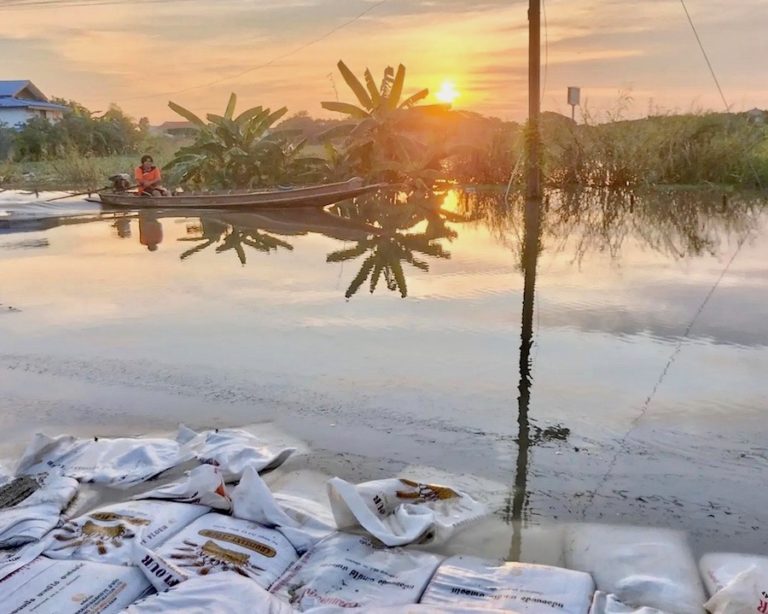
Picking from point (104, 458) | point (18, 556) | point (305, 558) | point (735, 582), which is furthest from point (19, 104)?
point (735, 582)

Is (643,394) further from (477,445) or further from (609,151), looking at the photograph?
(609,151)

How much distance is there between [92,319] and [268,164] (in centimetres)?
1170

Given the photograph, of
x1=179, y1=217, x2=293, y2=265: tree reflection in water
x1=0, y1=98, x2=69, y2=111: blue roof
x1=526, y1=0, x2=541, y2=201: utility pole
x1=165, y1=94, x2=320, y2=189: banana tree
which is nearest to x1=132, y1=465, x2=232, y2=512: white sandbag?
x1=179, y1=217, x2=293, y2=265: tree reflection in water

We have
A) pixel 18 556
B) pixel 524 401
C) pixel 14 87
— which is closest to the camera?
pixel 18 556

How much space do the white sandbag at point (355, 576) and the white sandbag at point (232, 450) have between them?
809 millimetres

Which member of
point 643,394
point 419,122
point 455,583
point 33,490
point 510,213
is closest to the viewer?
point 455,583

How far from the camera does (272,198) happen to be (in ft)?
43.1

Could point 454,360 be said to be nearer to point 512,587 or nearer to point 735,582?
point 512,587

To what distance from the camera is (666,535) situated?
2797 millimetres

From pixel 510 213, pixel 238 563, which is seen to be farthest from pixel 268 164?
pixel 238 563

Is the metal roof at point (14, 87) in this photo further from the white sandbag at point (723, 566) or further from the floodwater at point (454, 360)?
the white sandbag at point (723, 566)

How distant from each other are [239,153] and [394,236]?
797 cm

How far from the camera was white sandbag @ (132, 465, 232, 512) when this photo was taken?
9.66 ft

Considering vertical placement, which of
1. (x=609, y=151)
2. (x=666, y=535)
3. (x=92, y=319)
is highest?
(x=609, y=151)
